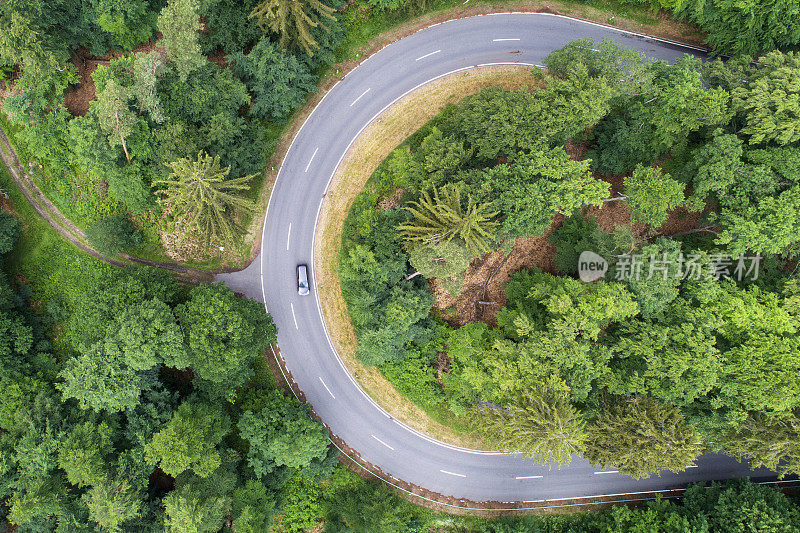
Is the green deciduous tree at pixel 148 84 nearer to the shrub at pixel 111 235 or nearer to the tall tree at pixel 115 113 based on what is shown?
the tall tree at pixel 115 113

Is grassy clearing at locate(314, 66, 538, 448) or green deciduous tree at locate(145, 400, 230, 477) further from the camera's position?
grassy clearing at locate(314, 66, 538, 448)

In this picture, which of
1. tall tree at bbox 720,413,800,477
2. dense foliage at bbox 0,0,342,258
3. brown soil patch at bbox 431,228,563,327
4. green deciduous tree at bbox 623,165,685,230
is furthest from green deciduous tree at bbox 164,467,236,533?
tall tree at bbox 720,413,800,477

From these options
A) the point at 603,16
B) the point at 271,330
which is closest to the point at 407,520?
the point at 271,330

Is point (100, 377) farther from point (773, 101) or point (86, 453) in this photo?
point (773, 101)

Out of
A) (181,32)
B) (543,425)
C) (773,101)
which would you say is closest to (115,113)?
(181,32)

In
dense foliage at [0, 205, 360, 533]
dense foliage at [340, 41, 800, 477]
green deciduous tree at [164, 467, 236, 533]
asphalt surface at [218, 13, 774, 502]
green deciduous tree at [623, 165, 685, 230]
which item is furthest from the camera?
asphalt surface at [218, 13, 774, 502]

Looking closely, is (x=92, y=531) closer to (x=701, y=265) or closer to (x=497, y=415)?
(x=497, y=415)

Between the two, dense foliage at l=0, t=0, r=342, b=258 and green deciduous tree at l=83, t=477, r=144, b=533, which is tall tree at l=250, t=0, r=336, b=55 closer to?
dense foliage at l=0, t=0, r=342, b=258
